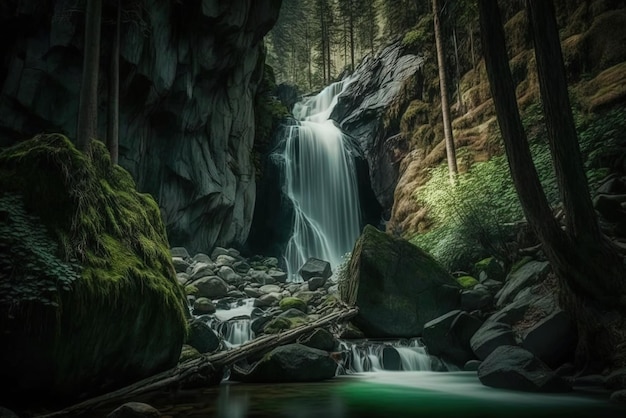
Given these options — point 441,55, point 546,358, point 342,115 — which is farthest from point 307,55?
point 546,358

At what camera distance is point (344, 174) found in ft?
85.2

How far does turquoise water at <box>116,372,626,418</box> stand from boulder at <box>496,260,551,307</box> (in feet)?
7.73

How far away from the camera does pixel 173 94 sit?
1761cm

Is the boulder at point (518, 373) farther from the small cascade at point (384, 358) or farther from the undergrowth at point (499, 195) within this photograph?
the undergrowth at point (499, 195)

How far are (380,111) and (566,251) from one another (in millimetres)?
20618

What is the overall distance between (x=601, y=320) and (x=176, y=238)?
57.8ft

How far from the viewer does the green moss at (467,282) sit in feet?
36.1

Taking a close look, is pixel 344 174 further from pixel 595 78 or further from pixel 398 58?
pixel 595 78

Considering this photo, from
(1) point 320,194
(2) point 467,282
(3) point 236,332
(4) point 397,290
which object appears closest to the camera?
(4) point 397,290

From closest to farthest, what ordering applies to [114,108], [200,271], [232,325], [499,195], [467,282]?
[232,325], [467,282], [499,195], [114,108], [200,271]

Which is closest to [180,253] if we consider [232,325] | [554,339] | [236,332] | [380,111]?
[232,325]

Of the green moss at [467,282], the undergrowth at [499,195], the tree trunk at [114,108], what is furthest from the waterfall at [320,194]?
the tree trunk at [114,108]

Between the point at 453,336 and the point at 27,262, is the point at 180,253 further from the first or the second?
the point at 27,262

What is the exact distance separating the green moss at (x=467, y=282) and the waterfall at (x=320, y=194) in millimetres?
12307
